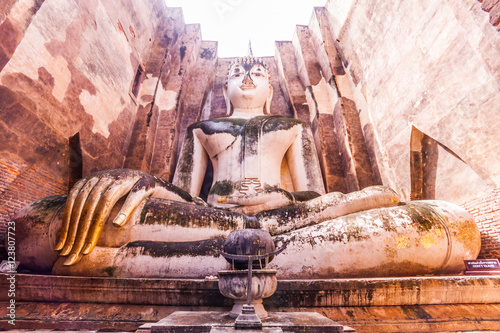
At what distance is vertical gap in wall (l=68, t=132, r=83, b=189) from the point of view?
3.58m

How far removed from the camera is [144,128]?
15.6ft

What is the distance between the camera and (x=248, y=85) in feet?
13.7

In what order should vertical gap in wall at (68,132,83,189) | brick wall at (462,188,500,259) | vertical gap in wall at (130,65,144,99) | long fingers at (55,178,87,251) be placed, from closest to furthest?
1. long fingers at (55,178,87,251)
2. brick wall at (462,188,500,259)
3. vertical gap in wall at (68,132,83,189)
4. vertical gap in wall at (130,65,144,99)

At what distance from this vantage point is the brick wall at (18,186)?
275 cm

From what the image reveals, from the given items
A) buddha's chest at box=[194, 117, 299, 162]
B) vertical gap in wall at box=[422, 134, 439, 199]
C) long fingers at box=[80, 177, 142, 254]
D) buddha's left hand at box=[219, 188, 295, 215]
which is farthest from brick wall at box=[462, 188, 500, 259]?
long fingers at box=[80, 177, 142, 254]

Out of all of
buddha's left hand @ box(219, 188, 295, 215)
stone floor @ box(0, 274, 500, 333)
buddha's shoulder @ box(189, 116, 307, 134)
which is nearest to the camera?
stone floor @ box(0, 274, 500, 333)

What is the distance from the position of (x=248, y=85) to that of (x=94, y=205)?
9.58 ft

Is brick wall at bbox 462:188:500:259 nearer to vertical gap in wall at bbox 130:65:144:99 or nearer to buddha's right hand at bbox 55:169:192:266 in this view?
buddha's right hand at bbox 55:169:192:266

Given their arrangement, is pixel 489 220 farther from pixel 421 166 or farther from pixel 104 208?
pixel 104 208

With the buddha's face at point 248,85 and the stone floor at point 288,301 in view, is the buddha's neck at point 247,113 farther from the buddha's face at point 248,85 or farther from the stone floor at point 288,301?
the stone floor at point 288,301

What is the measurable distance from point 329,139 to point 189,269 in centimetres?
370

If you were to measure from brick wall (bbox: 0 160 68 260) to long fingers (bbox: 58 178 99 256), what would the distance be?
141 centimetres

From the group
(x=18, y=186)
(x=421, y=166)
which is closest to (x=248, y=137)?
(x=421, y=166)

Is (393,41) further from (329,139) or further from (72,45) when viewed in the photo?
(72,45)
